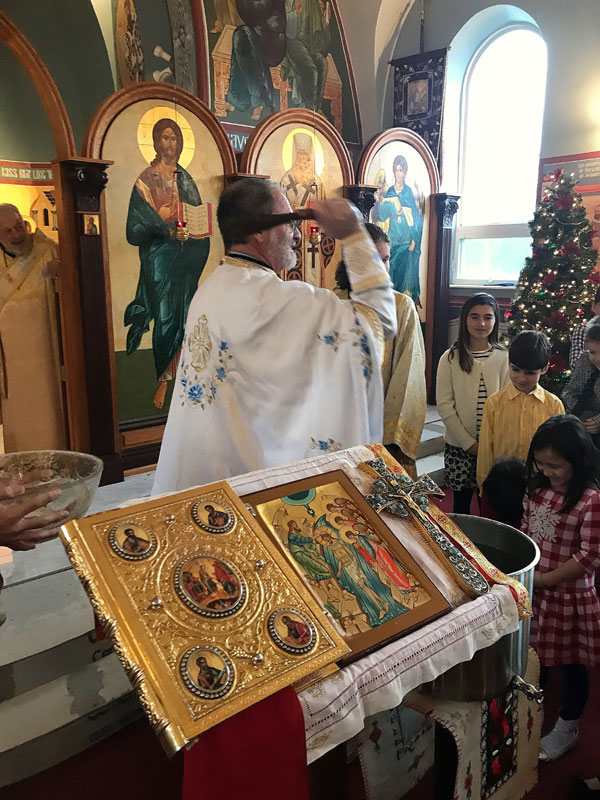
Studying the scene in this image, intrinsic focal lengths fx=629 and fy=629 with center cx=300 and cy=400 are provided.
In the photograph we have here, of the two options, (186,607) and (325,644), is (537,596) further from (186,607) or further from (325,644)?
(186,607)

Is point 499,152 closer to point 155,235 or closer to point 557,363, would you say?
point 557,363

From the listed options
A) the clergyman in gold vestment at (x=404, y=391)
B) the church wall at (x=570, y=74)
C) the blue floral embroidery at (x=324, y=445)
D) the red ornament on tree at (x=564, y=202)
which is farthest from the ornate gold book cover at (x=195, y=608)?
the church wall at (x=570, y=74)

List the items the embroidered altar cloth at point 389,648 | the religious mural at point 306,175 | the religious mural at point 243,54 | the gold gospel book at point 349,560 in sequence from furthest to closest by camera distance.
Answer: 1. the religious mural at point 243,54
2. the religious mural at point 306,175
3. the gold gospel book at point 349,560
4. the embroidered altar cloth at point 389,648

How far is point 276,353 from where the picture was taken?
193cm

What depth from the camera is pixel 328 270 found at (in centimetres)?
621

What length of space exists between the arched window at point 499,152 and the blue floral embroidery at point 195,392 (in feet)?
21.4

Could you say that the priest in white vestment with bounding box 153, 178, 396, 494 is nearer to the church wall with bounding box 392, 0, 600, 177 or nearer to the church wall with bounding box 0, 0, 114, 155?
the church wall with bounding box 0, 0, 114, 155

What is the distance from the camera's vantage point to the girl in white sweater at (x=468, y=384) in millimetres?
3521

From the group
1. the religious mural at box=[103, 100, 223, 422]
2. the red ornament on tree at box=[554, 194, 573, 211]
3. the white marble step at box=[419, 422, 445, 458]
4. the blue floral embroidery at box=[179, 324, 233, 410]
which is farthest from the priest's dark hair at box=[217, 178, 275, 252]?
the red ornament on tree at box=[554, 194, 573, 211]

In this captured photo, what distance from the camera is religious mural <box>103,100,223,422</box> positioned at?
4.70 m

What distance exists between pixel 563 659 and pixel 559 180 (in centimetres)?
527

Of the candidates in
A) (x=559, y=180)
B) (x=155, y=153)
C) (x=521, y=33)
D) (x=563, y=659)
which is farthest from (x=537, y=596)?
(x=521, y=33)

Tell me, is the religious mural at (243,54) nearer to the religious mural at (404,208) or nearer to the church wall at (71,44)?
the church wall at (71,44)

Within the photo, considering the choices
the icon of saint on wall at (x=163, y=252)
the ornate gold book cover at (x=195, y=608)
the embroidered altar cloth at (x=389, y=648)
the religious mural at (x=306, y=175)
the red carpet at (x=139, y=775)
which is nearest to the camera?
the ornate gold book cover at (x=195, y=608)
